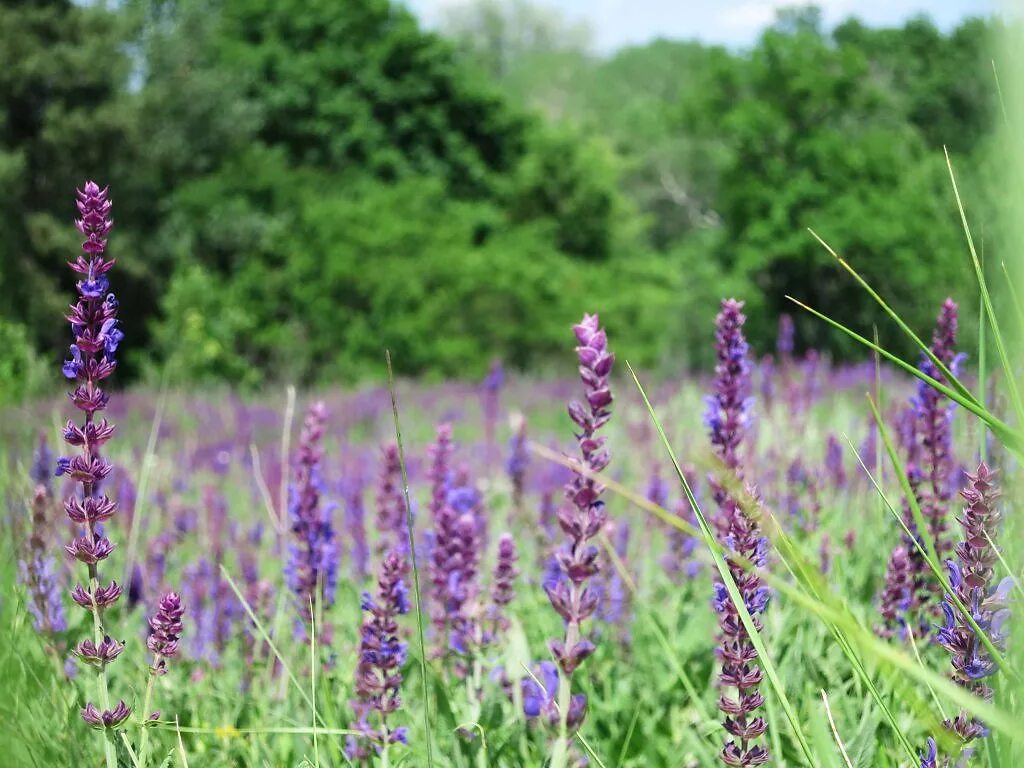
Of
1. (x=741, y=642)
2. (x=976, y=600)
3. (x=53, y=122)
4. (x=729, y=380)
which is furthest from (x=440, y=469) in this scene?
(x=53, y=122)

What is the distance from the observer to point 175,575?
15.5 feet

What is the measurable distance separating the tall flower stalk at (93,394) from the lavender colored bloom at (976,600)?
0.95 meters

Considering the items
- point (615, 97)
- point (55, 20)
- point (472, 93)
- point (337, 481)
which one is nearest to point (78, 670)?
point (337, 481)

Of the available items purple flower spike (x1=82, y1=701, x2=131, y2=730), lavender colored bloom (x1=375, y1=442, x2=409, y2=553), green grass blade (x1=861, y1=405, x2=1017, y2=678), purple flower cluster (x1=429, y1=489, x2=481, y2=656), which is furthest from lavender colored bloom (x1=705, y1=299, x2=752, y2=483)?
lavender colored bloom (x1=375, y1=442, x2=409, y2=553)

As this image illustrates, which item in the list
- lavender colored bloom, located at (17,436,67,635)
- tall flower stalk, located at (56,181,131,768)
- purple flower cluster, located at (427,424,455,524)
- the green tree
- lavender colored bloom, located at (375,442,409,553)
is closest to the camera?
tall flower stalk, located at (56,181,131,768)

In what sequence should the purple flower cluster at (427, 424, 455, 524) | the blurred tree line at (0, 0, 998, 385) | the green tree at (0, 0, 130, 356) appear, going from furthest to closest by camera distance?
the blurred tree line at (0, 0, 998, 385)
the green tree at (0, 0, 130, 356)
the purple flower cluster at (427, 424, 455, 524)

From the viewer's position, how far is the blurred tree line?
73.7ft

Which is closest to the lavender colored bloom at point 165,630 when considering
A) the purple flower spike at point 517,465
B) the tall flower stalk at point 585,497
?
the tall flower stalk at point 585,497

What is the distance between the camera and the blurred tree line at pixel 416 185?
2247 cm

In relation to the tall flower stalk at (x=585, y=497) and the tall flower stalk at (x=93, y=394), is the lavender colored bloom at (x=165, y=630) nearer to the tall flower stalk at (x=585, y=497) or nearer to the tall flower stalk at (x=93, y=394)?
the tall flower stalk at (x=93, y=394)

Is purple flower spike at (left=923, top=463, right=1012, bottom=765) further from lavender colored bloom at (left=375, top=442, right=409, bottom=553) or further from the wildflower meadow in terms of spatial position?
lavender colored bloom at (left=375, top=442, right=409, bottom=553)

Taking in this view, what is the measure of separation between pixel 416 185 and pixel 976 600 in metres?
27.1

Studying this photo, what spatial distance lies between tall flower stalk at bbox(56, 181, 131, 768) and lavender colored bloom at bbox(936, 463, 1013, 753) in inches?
37.5

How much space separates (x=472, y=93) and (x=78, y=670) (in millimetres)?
31568
